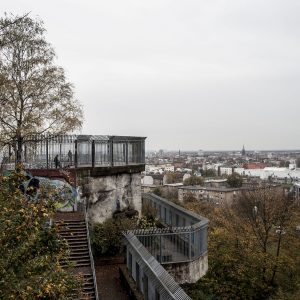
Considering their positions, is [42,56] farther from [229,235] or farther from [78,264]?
[229,235]

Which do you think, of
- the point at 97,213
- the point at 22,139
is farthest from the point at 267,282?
the point at 22,139

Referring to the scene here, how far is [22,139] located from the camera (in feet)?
73.8

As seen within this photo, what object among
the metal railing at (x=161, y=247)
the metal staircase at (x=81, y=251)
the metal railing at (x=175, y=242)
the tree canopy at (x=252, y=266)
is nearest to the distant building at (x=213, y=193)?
the tree canopy at (x=252, y=266)

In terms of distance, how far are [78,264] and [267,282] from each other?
50.5 feet

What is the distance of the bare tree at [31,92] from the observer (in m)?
21.9

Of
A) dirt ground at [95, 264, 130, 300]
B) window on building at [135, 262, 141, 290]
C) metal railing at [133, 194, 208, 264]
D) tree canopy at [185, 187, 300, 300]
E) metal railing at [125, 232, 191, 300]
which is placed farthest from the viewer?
tree canopy at [185, 187, 300, 300]

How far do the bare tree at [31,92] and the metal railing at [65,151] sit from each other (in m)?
0.52

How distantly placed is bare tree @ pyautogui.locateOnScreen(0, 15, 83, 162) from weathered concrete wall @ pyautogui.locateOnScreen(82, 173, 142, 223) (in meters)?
3.52

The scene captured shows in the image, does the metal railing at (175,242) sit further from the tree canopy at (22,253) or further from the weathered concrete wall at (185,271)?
the tree canopy at (22,253)

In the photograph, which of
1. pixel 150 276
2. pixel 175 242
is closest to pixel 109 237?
pixel 175 242

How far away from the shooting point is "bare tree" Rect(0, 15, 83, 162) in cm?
2188

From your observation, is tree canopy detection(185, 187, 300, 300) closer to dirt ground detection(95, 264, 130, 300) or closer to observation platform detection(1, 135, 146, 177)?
dirt ground detection(95, 264, 130, 300)

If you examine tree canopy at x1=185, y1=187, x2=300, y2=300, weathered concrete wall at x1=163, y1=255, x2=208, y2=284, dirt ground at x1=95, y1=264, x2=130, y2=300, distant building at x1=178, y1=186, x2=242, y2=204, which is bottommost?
distant building at x1=178, y1=186, x2=242, y2=204

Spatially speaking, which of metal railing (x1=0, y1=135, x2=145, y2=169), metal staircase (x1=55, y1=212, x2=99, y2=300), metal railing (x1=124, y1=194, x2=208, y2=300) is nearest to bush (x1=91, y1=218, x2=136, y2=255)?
metal staircase (x1=55, y1=212, x2=99, y2=300)
